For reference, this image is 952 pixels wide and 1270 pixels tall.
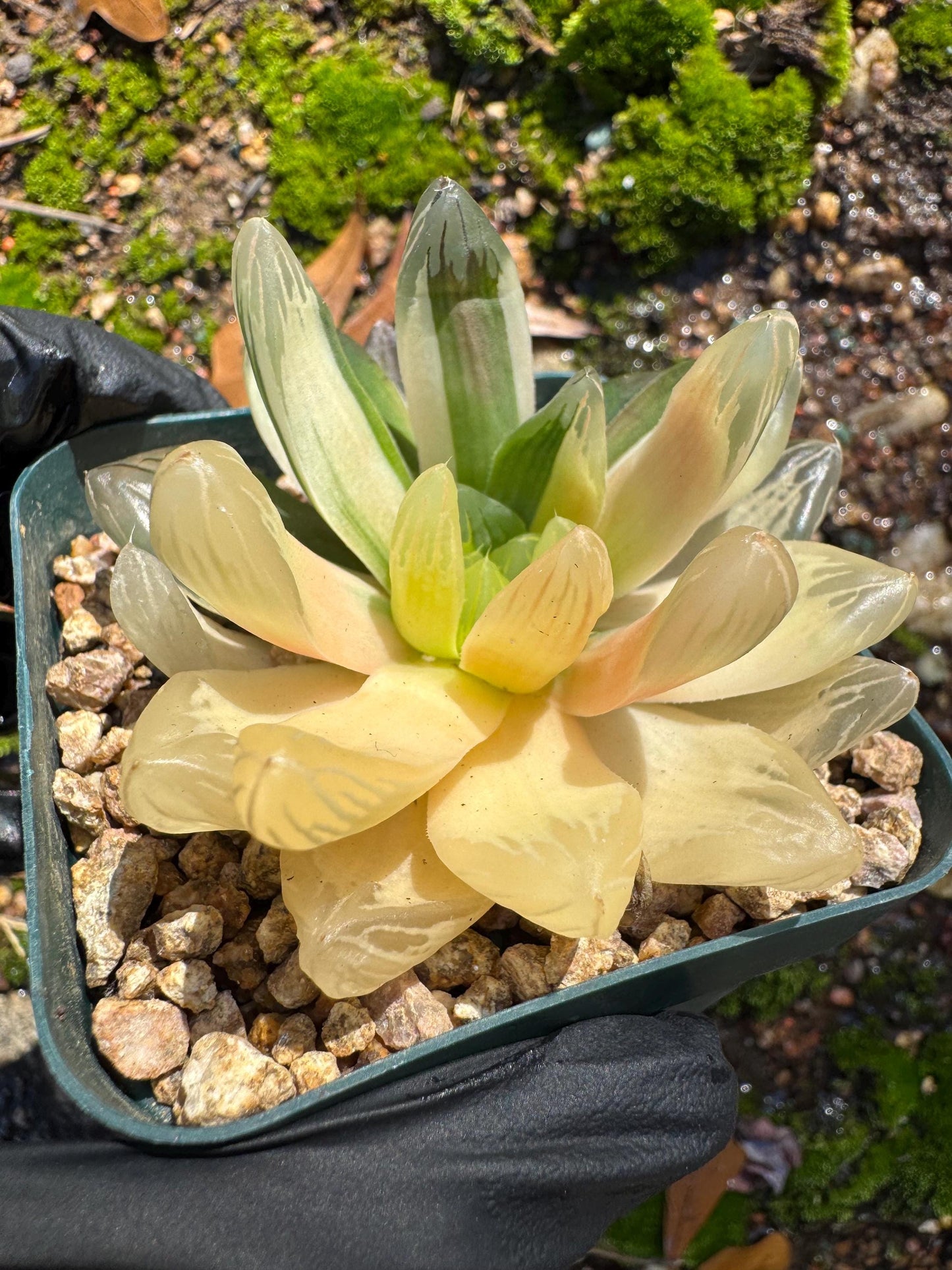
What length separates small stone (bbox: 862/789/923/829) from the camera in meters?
0.91

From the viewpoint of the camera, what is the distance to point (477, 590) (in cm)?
83

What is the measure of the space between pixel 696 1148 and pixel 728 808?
1.12 feet

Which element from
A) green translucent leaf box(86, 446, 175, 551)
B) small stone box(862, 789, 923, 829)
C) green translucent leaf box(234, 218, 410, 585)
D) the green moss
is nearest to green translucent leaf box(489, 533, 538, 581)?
green translucent leaf box(234, 218, 410, 585)

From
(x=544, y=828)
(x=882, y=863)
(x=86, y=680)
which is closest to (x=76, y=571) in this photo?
(x=86, y=680)

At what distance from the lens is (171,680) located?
2.40 feet

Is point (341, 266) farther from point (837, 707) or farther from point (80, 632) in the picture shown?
point (837, 707)

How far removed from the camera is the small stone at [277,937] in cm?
84

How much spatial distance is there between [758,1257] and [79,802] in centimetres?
112

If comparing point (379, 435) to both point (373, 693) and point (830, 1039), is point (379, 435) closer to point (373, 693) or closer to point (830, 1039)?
point (373, 693)

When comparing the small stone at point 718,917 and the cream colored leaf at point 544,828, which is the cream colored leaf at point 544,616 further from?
the small stone at point 718,917

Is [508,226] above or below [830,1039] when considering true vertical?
above

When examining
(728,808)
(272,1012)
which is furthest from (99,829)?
(728,808)

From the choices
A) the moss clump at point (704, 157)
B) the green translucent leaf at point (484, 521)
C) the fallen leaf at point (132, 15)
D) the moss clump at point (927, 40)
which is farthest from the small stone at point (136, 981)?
the moss clump at point (927, 40)

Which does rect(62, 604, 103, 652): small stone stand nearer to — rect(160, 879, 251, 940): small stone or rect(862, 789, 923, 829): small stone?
rect(160, 879, 251, 940): small stone
